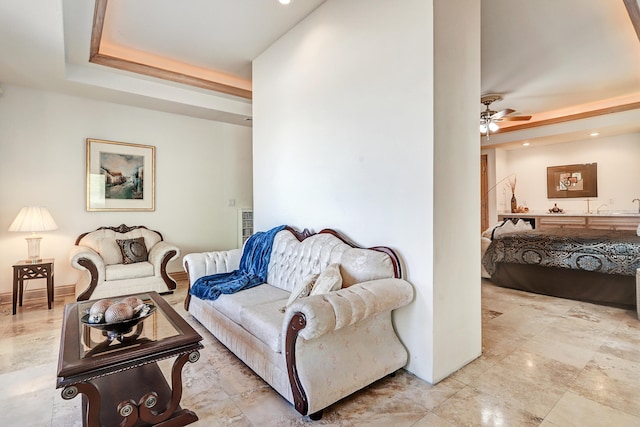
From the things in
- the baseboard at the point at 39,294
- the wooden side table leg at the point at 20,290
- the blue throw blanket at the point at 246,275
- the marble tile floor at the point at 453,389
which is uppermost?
the blue throw blanket at the point at 246,275

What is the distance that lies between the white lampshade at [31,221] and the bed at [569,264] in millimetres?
5914

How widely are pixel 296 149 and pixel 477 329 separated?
238 cm

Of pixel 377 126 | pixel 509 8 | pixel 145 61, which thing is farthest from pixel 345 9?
pixel 145 61

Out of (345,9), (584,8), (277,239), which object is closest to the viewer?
(345,9)

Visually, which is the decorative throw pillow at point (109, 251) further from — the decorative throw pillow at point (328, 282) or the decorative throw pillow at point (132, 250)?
the decorative throw pillow at point (328, 282)

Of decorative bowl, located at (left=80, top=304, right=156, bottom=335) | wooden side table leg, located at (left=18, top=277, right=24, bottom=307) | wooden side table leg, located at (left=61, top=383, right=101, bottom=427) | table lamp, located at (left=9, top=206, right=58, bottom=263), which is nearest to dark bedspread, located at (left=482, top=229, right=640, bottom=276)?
decorative bowl, located at (left=80, top=304, right=156, bottom=335)

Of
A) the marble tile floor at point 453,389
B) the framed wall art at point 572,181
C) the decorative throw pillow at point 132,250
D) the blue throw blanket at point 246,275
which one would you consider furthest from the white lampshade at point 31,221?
the framed wall art at point 572,181

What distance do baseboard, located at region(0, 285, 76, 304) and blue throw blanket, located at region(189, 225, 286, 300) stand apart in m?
2.37

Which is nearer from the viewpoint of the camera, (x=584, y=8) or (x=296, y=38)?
(x=584, y=8)

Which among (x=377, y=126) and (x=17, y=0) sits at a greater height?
(x=17, y=0)

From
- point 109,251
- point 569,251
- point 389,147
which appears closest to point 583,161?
point 569,251

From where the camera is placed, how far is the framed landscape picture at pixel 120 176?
4480mm

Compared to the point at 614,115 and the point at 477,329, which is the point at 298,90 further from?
the point at 614,115

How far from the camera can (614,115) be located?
5488mm
